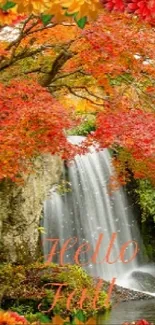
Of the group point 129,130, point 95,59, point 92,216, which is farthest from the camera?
point 92,216

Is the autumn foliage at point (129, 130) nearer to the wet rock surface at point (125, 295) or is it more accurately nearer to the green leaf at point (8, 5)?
the wet rock surface at point (125, 295)

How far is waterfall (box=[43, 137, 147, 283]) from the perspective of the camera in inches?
541

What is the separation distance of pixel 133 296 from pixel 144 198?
3860mm

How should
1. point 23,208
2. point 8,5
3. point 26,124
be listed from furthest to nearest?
point 23,208, point 26,124, point 8,5

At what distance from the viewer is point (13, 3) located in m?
2.52

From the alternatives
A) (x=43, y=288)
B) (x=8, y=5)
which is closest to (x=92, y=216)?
(x=43, y=288)

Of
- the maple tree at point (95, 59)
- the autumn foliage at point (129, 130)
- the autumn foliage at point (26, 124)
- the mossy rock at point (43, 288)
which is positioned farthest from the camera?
the mossy rock at point (43, 288)

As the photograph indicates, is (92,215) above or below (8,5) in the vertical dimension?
below

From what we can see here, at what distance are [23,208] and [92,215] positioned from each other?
4.30m

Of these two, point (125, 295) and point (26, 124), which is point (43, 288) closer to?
point (125, 295)

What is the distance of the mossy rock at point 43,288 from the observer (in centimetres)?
982

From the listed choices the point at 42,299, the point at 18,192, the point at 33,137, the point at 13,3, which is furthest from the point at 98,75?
the point at 13,3

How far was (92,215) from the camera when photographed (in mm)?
14266

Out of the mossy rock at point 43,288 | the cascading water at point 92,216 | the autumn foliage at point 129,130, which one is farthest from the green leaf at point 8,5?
the cascading water at point 92,216
